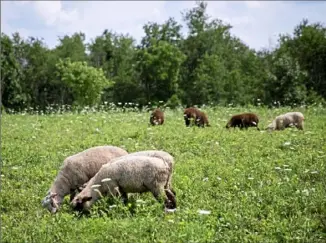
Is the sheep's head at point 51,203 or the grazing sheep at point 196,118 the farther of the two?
the grazing sheep at point 196,118

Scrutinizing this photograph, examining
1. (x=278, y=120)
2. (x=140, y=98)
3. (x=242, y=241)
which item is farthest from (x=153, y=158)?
(x=140, y=98)

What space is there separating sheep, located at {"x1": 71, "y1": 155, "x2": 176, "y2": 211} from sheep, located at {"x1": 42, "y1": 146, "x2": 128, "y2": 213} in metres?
0.67

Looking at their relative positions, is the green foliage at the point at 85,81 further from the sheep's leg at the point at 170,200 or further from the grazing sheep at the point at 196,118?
the sheep's leg at the point at 170,200

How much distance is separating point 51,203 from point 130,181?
1279mm

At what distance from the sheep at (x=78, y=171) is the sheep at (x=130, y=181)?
669 mm

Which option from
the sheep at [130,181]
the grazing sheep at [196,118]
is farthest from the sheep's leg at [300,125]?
the sheep at [130,181]

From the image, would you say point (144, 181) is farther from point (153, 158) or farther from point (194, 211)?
point (194, 211)

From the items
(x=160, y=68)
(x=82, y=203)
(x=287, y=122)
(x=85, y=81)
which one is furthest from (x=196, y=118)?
(x=160, y=68)

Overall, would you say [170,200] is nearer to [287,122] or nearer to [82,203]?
[82,203]

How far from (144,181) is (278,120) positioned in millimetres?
8215

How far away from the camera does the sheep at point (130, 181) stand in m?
7.01

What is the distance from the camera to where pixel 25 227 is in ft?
22.0

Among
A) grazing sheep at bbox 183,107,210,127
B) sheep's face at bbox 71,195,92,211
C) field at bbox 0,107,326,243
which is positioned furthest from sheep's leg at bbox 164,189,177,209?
grazing sheep at bbox 183,107,210,127

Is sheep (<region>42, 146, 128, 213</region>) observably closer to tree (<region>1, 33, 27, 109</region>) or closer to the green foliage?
the green foliage
